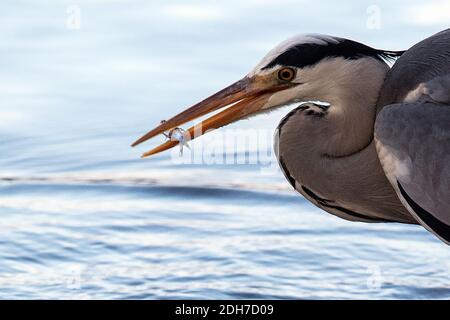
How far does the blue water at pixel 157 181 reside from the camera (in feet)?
17.8

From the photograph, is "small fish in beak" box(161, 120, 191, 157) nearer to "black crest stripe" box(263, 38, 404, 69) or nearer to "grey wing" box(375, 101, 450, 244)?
"black crest stripe" box(263, 38, 404, 69)

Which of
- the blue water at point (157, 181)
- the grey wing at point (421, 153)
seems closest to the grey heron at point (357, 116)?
the grey wing at point (421, 153)

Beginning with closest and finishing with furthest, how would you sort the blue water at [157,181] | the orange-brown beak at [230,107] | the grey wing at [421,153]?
the grey wing at [421,153] < the orange-brown beak at [230,107] < the blue water at [157,181]

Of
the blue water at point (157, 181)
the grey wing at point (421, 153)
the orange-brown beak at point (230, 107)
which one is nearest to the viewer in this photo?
the grey wing at point (421, 153)

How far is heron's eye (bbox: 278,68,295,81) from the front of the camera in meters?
4.14

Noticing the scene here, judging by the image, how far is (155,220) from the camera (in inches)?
239

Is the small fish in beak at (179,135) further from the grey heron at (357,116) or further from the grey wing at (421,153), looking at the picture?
the grey wing at (421,153)

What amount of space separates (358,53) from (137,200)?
233 centimetres

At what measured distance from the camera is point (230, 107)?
167 inches

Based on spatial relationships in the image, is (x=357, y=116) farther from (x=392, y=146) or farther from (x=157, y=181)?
(x=157, y=181)

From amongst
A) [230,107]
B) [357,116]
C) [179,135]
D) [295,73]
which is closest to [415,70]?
[357,116]

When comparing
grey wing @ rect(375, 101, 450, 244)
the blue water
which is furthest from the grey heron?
the blue water

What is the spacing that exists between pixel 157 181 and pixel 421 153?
104 inches

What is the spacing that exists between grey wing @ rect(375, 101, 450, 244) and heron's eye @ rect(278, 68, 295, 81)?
29 cm
